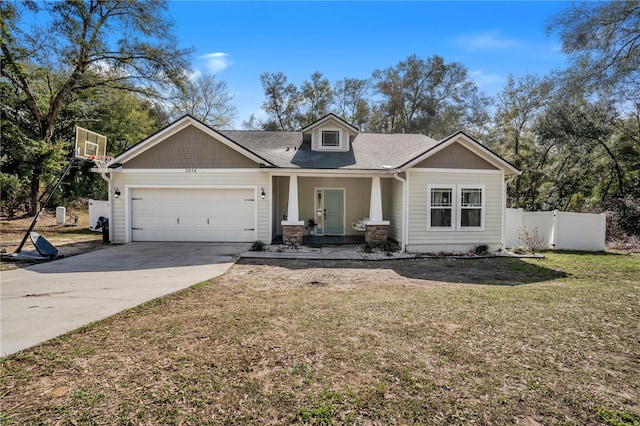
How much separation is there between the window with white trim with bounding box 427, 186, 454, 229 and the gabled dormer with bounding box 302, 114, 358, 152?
4.64 metres

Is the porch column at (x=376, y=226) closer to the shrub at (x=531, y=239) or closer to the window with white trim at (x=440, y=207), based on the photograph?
the window with white trim at (x=440, y=207)

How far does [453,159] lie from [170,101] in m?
18.3

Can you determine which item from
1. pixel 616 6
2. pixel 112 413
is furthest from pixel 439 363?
pixel 616 6

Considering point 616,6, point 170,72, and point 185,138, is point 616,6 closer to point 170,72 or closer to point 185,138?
point 185,138

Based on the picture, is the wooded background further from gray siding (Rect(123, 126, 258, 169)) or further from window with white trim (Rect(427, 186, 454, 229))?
gray siding (Rect(123, 126, 258, 169))

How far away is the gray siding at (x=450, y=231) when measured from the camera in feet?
37.0

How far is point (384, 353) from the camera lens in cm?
378

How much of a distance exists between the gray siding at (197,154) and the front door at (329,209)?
3794 millimetres

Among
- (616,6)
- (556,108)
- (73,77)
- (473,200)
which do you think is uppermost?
(616,6)

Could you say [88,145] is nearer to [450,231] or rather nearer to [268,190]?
[268,190]

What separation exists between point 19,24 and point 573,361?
25345 millimetres

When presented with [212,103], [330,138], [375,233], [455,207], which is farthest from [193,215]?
[212,103]

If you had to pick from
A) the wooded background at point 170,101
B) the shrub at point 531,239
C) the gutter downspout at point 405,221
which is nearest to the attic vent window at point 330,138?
→ the gutter downspout at point 405,221

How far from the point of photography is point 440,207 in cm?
1141
